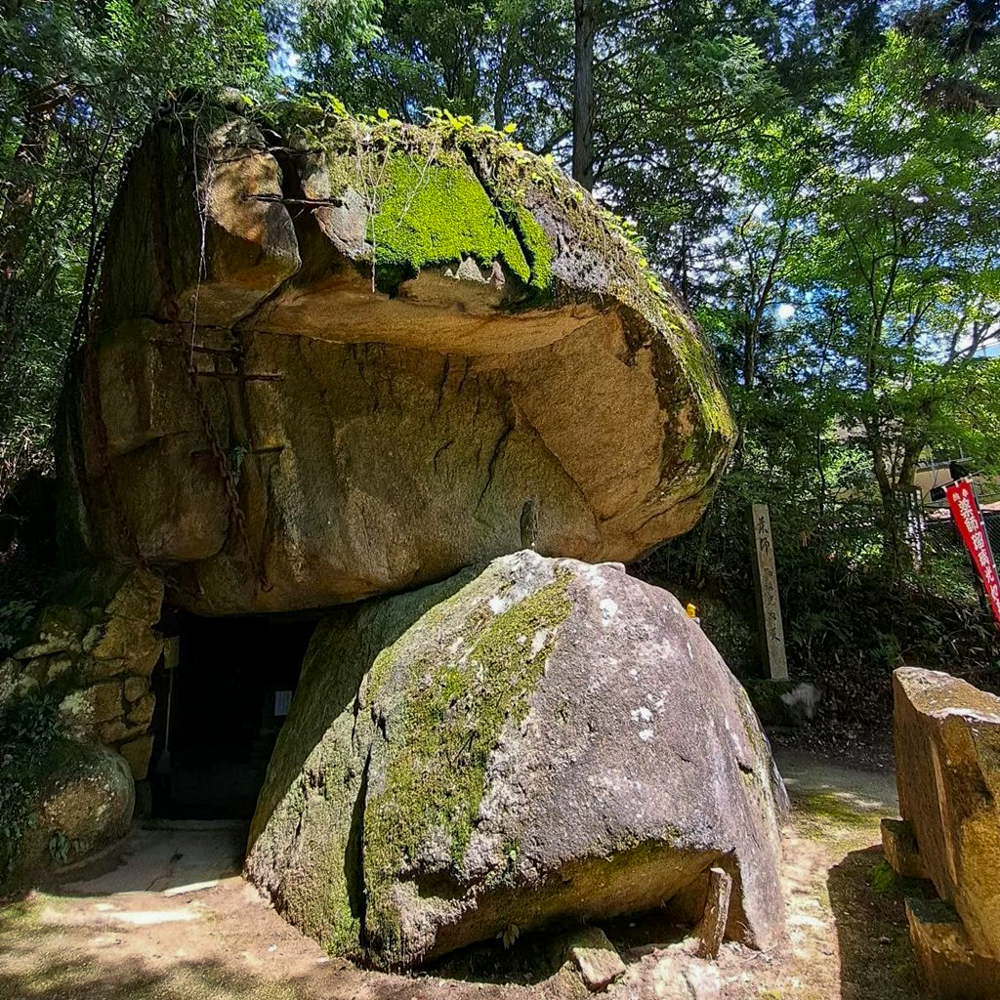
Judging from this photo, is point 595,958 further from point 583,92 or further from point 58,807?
point 583,92

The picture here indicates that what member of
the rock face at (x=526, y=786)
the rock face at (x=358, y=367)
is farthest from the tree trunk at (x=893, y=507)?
the rock face at (x=526, y=786)

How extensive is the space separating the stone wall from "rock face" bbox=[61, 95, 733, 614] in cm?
29

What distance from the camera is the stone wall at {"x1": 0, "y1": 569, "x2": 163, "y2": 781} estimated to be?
480cm

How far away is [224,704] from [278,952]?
552 cm

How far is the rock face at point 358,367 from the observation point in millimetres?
4035

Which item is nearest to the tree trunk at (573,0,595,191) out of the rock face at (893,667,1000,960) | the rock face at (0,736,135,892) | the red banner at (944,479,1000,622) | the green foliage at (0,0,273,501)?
the green foliage at (0,0,273,501)

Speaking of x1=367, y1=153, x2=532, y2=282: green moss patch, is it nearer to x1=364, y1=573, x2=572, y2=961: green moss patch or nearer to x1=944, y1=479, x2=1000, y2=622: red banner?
x1=364, y1=573, x2=572, y2=961: green moss patch

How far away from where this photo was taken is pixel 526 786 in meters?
3.32

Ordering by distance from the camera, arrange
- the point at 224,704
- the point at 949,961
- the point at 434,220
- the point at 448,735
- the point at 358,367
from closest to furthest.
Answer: the point at 949,961 < the point at 448,735 < the point at 434,220 < the point at 358,367 < the point at 224,704

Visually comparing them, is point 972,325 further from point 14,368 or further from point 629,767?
point 14,368

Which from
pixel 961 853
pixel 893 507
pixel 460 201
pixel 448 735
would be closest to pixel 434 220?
pixel 460 201

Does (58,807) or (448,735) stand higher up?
(448,735)

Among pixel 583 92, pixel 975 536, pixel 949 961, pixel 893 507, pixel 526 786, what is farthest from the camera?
pixel 893 507

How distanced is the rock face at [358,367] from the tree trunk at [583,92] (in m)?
3.82
